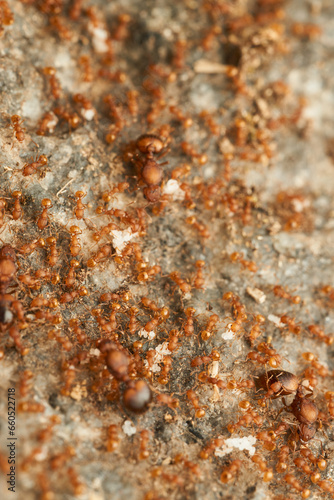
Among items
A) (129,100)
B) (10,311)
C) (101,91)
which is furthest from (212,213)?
(10,311)

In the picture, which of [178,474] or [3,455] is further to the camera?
[178,474]

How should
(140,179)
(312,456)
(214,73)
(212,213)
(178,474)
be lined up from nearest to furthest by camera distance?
(178,474) → (312,456) → (140,179) → (212,213) → (214,73)

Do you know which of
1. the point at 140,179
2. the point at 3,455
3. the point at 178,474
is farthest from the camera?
the point at 140,179

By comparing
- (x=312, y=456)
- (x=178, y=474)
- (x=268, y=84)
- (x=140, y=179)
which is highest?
(x=268, y=84)

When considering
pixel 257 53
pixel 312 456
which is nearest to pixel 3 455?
pixel 312 456

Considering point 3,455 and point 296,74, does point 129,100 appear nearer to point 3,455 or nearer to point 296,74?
point 296,74

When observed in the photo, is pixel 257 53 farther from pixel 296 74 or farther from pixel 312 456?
pixel 312 456

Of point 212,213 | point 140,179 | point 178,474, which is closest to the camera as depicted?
point 178,474

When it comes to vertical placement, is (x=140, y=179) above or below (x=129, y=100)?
below

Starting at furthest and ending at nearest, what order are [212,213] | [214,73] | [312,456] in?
[214,73] < [212,213] < [312,456]
